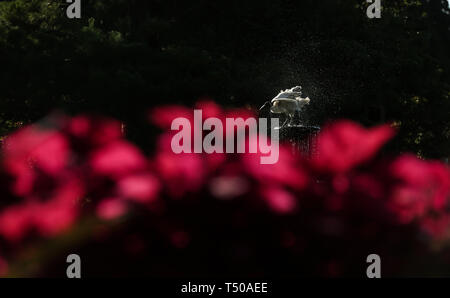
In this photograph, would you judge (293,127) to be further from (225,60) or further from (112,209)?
(112,209)

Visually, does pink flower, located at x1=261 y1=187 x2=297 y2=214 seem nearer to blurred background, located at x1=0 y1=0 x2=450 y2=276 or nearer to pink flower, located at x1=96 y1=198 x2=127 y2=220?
pink flower, located at x1=96 y1=198 x2=127 y2=220

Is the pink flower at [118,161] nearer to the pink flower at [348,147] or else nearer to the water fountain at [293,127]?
the pink flower at [348,147]

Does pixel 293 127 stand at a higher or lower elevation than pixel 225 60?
lower

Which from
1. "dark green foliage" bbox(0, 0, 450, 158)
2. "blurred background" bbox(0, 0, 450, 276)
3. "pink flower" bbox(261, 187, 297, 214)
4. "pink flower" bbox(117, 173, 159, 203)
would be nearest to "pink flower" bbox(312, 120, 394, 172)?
"pink flower" bbox(261, 187, 297, 214)

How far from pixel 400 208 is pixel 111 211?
2.36 feet

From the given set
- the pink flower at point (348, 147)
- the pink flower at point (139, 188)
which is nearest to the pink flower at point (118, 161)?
the pink flower at point (139, 188)

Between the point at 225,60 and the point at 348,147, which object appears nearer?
the point at 348,147

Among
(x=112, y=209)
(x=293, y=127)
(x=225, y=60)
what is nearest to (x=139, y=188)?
(x=112, y=209)

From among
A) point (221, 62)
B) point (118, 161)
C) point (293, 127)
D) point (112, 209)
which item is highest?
point (221, 62)

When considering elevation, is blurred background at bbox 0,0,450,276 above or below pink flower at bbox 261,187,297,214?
above

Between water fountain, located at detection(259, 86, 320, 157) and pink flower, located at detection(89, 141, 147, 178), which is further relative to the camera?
water fountain, located at detection(259, 86, 320, 157)
